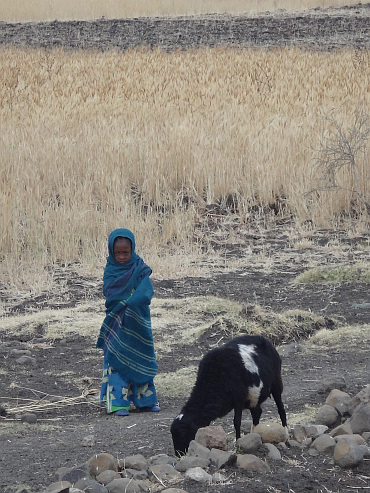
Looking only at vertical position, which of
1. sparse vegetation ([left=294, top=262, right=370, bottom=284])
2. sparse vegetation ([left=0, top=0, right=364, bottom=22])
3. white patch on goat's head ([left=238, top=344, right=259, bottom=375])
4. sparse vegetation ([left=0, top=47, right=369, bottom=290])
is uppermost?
sparse vegetation ([left=0, top=0, right=364, bottom=22])

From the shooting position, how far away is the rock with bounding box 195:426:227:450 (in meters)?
4.09

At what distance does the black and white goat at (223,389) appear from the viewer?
4.18 meters

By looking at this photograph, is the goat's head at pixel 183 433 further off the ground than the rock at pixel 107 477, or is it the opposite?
the goat's head at pixel 183 433

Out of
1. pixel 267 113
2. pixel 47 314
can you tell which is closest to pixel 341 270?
pixel 47 314

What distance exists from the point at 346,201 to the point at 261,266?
7.04 ft

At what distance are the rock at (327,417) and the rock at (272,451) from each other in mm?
567

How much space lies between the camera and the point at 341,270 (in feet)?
27.1

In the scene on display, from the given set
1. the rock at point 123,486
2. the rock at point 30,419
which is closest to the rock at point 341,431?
the rock at point 123,486

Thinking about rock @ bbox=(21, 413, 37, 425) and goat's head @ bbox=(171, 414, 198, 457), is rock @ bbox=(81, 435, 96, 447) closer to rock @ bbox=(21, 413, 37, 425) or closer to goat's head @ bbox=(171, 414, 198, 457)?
goat's head @ bbox=(171, 414, 198, 457)

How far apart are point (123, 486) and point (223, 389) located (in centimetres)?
78

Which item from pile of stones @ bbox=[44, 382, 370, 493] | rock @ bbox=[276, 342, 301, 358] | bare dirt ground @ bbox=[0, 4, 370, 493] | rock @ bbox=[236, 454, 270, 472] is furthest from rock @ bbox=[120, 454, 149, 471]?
rock @ bbox=[276, 342, 301, 358]

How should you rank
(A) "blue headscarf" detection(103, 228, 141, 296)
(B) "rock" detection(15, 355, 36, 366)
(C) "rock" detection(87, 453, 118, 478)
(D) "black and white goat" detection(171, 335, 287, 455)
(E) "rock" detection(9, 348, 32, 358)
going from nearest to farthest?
(C) "rock" detection(87, 453, 118, 478) → (D) "black and white goat" detection(171, 335, 287, 455) → (A) "blue headscarf" detection(103, 228, 141, 296) → (B) "rock" detection(15, 355, 36, 366) → (E) "rock" detection(9, 348, 32, 358)

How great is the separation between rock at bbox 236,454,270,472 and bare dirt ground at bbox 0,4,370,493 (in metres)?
0.05

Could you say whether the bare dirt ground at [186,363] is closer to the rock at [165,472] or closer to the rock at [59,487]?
the rock at [165,472]
